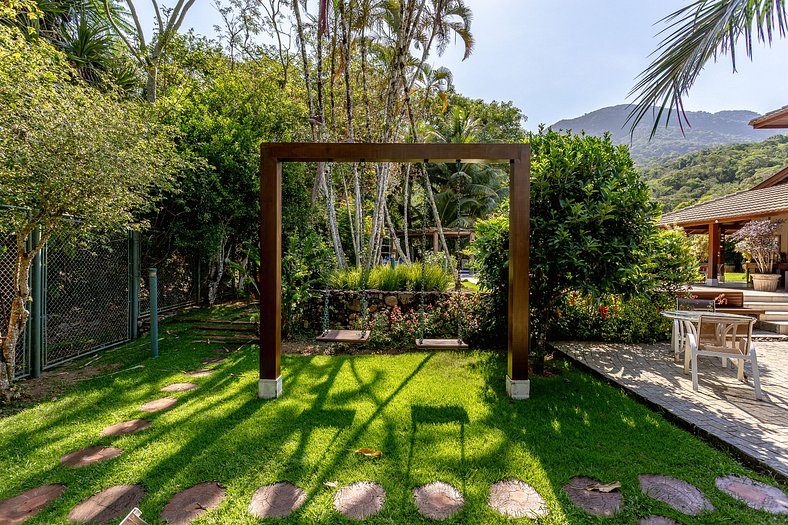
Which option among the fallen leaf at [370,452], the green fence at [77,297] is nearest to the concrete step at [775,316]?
the fallen leaf at [370,452]

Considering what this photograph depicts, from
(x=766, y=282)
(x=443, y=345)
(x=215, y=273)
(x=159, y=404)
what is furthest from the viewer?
(x=766, y=282)

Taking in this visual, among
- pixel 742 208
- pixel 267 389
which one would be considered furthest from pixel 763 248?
pixel 267 389

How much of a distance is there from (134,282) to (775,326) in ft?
36.8

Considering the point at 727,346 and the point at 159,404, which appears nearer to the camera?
the point at 159,404

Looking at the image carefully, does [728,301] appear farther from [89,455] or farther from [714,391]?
[89,455]

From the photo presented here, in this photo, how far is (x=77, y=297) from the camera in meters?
5.11

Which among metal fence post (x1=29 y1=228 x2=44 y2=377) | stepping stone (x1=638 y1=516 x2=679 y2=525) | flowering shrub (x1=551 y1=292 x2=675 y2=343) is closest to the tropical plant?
metal fence post (x1=29 y1=228 x2=44 y2=377)

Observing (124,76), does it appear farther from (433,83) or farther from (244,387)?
(433,83)

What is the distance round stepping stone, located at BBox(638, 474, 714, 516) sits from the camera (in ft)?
7.00

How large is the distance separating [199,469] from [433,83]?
520 inches

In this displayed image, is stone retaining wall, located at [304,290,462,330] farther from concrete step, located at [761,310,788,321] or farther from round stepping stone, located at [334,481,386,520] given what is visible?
concrete step, located at [761,310,788,321]

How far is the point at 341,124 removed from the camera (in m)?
12.8

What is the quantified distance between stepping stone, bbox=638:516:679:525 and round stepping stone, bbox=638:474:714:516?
14 centimetres

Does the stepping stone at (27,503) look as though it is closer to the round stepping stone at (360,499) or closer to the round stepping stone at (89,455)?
the round stepping stone at (89,455)
